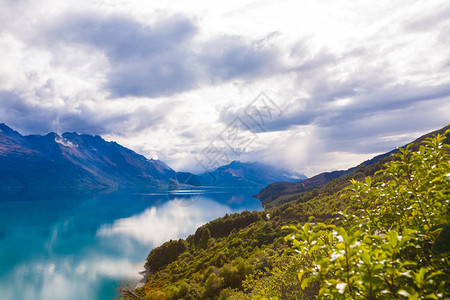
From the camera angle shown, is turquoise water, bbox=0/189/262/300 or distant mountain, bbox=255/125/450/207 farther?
distant mountain, bbox=255/125/450/207

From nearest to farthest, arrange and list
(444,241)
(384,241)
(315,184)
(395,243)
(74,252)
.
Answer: (395,243)
(444,241)
(384,241)
(74,252)
(315,184)

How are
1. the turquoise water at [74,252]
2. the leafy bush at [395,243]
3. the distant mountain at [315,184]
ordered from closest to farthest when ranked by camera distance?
the leafy bush at [395,243] < the turquoise water at [74,252] < the distant mountain at [315,184]

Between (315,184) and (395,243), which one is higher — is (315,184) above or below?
below

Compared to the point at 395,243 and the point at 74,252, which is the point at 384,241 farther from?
the point at 74,252

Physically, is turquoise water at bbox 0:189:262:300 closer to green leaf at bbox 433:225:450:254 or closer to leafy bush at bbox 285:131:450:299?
leafy bush at bbox 285:131:450:299

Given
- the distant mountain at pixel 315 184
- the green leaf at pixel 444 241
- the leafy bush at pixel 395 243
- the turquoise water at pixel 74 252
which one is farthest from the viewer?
the distant mountain at pixel 315 184

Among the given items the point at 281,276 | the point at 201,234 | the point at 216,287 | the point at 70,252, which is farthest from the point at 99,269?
the point at 281,276

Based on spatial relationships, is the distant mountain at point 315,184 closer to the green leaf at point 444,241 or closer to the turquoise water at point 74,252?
the turquoise water at point 74,252

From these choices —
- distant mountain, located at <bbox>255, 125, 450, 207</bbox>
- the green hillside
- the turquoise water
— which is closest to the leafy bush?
the green hillside

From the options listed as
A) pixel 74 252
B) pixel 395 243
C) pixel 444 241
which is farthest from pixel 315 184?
pixel 395 243

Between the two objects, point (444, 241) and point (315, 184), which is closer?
point (444, 241)

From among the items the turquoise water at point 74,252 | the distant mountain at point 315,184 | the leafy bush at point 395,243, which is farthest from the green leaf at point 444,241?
the distant mountain at point 315,184

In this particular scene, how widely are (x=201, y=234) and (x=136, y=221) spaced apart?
149ft

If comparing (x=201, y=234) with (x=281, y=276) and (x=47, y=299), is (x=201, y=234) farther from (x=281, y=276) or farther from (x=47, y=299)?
(x=281, y=276)
